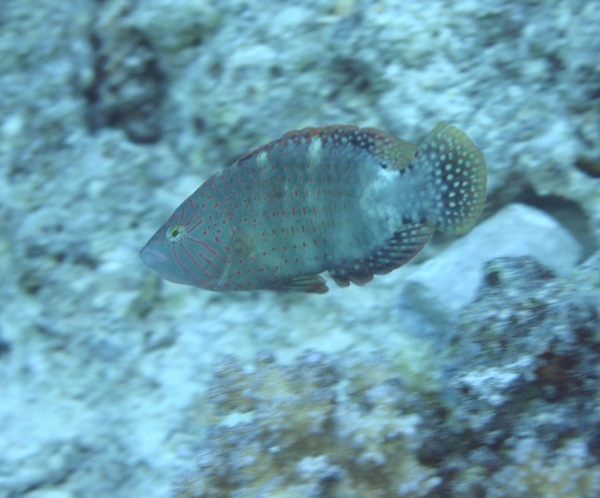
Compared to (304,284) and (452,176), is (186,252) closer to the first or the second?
(304,284)

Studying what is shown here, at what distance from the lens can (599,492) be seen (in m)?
2.06

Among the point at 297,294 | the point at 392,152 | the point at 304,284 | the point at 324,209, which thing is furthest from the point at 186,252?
the point at 297,294

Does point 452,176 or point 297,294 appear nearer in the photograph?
point 452,176

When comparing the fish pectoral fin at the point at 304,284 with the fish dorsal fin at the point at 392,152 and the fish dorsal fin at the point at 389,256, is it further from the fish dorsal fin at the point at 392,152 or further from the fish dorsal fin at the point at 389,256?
the fish dorsal fin at the point at 392,152

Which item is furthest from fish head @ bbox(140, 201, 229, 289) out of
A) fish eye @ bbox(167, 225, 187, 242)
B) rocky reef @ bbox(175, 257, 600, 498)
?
rocky reef @ bbox(175, 257, 600, 498)

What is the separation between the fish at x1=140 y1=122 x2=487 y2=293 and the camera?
7.99ft

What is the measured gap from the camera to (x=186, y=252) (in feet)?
8.99

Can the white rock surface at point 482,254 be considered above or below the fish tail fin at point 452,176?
below

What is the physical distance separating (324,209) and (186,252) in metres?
0.80

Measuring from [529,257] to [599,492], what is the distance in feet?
4.32

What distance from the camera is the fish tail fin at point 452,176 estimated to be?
240 cm

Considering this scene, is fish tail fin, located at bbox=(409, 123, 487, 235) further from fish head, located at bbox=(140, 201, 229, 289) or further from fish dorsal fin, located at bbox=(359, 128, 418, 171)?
fish head, located at bbox=(140, 201, 229, 289)

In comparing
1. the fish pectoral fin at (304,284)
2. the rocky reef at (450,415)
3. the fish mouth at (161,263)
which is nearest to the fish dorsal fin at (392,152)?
the fish pectoral fin at (304,284)

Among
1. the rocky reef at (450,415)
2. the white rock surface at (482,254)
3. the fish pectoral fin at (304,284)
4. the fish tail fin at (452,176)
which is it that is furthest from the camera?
the white rock surface at (482,254)
